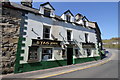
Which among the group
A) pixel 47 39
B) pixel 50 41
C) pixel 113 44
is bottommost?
pixel 113 44

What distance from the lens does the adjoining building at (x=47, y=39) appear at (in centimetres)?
714

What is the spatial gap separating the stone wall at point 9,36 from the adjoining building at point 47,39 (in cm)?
30

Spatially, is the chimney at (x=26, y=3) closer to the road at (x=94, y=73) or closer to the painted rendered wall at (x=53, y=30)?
the painted rendered wall at (x=53, y=30)

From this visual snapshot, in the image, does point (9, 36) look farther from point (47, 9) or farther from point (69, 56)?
point (69, 56)

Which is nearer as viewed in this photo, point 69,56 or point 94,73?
point 94,73

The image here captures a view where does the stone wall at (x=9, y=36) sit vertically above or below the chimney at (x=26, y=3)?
below

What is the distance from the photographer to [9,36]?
6.78m

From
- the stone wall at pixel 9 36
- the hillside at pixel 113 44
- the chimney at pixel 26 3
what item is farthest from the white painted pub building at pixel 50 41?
the hillside at pixel 113 44

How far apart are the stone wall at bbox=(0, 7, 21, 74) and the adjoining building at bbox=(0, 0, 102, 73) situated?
30 centimetres

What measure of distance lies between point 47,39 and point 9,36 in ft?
12.0

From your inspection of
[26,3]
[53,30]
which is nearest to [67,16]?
[53,30]

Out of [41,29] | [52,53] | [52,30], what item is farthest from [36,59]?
[52,30]

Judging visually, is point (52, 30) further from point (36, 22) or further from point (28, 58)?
point (28, 58)

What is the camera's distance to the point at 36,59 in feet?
24.7
